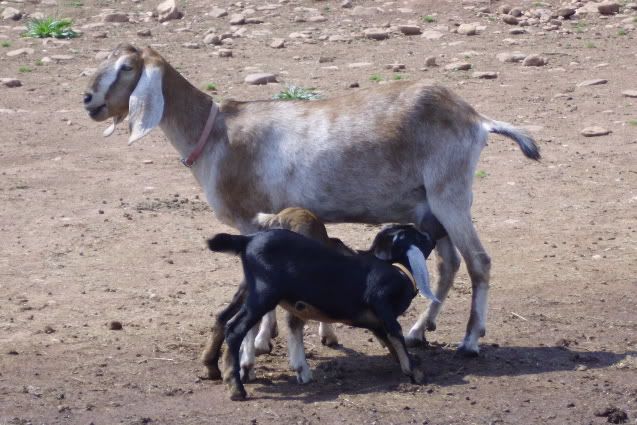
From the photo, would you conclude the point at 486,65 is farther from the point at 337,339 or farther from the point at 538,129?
the point at 337,339

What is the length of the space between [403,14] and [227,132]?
9.90 m

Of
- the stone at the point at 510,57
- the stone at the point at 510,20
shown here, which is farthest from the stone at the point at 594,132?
the stone at the point at 510,20

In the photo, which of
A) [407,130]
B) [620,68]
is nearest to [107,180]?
[407,130]

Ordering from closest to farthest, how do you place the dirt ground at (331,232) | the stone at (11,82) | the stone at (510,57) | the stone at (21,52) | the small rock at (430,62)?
the dirt ground at (331,232), the stone at (11,82), the small rock at (430,62), the stone at (510,57), the stone at (21,52)

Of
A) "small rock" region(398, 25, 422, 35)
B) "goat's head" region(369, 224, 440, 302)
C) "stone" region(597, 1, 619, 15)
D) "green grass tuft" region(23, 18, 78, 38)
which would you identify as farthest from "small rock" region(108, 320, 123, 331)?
"stone" region(597, 1, 619, 15)

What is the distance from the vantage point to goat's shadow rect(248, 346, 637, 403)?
21.1ft

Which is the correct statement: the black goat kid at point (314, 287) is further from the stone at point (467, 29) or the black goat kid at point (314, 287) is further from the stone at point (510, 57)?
the stone at point (467, 29)

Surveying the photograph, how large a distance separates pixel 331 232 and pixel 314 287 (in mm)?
3148

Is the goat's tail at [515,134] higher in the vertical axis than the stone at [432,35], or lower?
higher

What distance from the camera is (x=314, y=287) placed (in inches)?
244

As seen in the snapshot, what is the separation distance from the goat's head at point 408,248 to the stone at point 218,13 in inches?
421

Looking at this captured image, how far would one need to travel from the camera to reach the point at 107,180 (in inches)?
424

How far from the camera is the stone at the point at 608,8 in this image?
16156 mm

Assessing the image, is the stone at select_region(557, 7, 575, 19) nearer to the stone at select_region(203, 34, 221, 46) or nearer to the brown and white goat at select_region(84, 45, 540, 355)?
the stone at select_region(203, 34, 221, 46)
